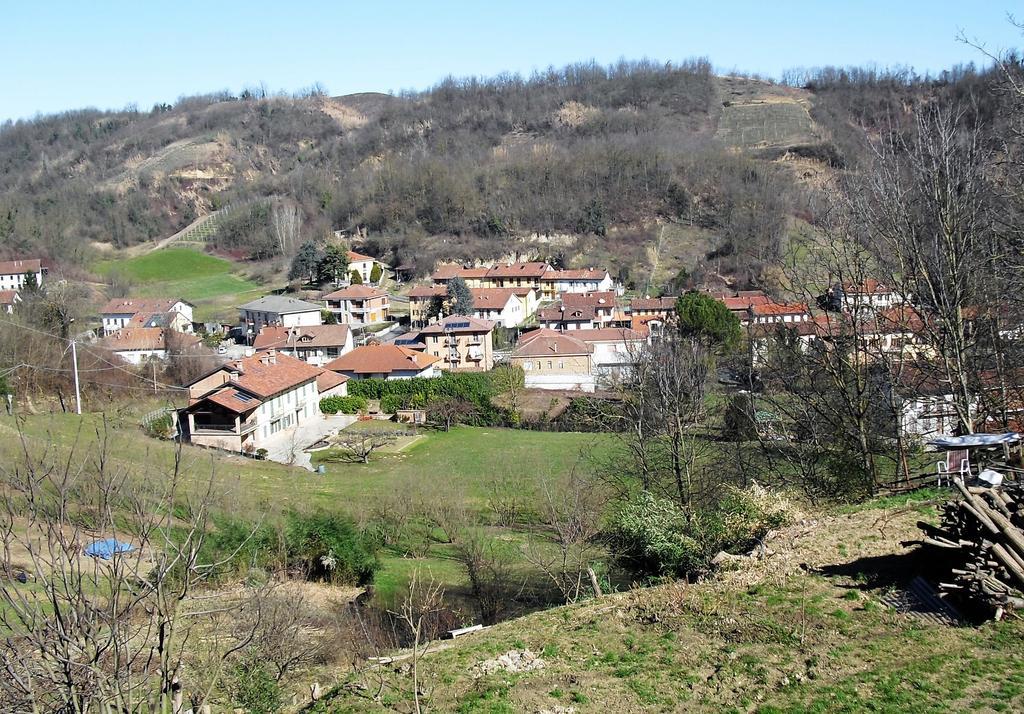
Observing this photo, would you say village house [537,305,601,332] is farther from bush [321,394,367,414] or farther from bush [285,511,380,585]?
bush [285,511,380,585]

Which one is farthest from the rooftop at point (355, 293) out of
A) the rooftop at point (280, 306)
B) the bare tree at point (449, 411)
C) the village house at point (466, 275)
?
Result: the bare tree at point (449, 411)

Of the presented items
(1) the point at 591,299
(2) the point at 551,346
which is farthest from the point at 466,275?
(2) the point at 551,346

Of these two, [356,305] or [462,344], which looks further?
[356,305]

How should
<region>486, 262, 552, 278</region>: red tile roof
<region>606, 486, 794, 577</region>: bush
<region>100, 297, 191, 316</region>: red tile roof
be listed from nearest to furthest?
<region>606, 486, 794, 577</region>: bush → <region>100, 297, 191, 316</region>: red tile roof → <region>486, 262, 552, 278</region>: red tile roof

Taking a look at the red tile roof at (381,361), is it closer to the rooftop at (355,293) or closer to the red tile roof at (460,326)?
the red tile roof at (460,326)

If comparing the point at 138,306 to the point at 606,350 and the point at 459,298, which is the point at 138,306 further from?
the point at 606,350

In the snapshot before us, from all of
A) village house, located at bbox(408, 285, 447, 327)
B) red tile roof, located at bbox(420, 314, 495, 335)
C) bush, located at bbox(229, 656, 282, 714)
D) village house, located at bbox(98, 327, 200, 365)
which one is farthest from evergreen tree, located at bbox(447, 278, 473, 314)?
bush, located at bbox(229, 656, 282, 714)

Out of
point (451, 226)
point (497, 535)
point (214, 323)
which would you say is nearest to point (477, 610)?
point (497, 535)
